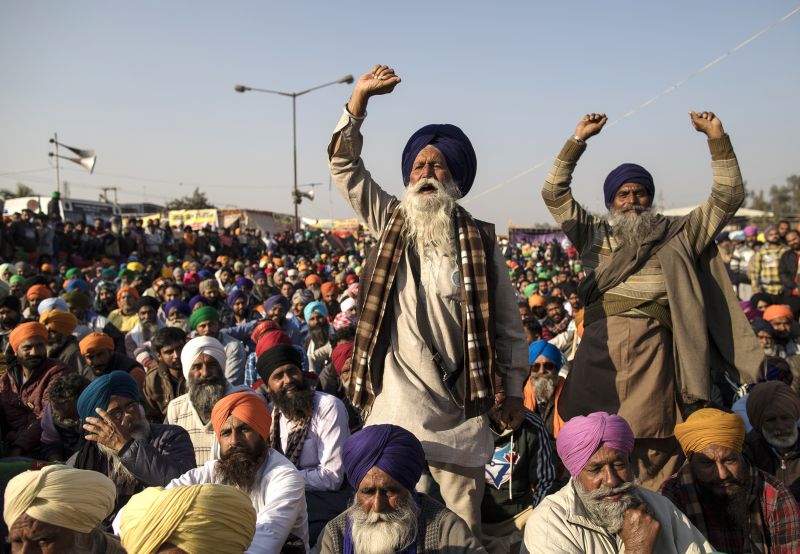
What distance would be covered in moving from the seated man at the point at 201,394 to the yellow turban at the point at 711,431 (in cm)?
274

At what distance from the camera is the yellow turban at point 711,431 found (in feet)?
11.6

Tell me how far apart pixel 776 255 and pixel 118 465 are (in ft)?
37.4

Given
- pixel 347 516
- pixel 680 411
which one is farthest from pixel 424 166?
pixel 680 411

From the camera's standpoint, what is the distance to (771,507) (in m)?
3.34

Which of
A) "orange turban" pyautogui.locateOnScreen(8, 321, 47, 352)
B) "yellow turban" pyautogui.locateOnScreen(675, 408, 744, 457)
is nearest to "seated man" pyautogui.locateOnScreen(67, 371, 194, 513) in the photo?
"orange turban" pyautogui.locateOnScreen(8, 321, 47, 352)

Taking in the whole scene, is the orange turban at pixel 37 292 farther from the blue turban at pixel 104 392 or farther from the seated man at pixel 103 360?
the blue turban at pixel 104 392

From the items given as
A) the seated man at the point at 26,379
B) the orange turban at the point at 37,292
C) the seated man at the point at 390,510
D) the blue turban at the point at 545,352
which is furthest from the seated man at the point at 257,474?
the orange turban at the point at 37,292

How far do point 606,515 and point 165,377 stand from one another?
421 cm

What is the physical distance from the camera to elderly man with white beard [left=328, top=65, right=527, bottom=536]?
3199mm

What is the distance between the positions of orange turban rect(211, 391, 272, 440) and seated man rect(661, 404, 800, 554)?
191 cm

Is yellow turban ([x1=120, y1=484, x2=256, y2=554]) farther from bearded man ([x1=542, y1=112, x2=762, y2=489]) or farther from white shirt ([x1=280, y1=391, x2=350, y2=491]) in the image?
bearded man ([x1=542, y1=112, x2=762, y2=489])

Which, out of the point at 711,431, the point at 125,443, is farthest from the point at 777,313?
the point at 125,443

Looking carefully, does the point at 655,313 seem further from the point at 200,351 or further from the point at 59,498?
the point at 200,351

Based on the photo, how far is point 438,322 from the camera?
3260mm
